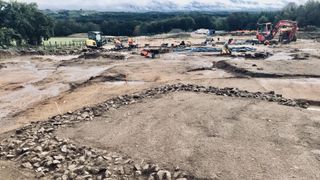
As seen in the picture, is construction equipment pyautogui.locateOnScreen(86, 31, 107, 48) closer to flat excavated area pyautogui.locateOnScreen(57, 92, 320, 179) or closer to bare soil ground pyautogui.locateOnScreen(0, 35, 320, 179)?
bare soil ground pyautogui.locateOnScreen(0, 35, 320, 179)

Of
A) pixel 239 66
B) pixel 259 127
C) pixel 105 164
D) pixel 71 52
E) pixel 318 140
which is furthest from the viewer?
pixel 71 52

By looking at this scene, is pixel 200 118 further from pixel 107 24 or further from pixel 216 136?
pixel 107 24

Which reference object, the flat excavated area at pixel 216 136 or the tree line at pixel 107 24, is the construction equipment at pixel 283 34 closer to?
the tree line at pixel 107 24

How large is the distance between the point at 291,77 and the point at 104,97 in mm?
11399

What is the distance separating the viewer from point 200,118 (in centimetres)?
1483

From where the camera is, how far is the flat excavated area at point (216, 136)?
10.8 m

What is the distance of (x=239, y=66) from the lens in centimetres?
2984

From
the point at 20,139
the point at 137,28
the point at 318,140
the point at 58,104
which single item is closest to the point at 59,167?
the point at 20,139

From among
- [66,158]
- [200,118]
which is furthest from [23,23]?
[66,158]

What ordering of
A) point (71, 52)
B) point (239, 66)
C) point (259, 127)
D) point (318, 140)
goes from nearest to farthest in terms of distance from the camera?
point (318, 140) → point (259, 127) → point (239, 66) → point (71, 52)

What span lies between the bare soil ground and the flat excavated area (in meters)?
0.02

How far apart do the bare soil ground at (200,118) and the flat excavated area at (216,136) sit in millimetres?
25

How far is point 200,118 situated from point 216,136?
6.69 ft

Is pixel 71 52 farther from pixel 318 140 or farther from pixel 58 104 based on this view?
pixel 318 140
